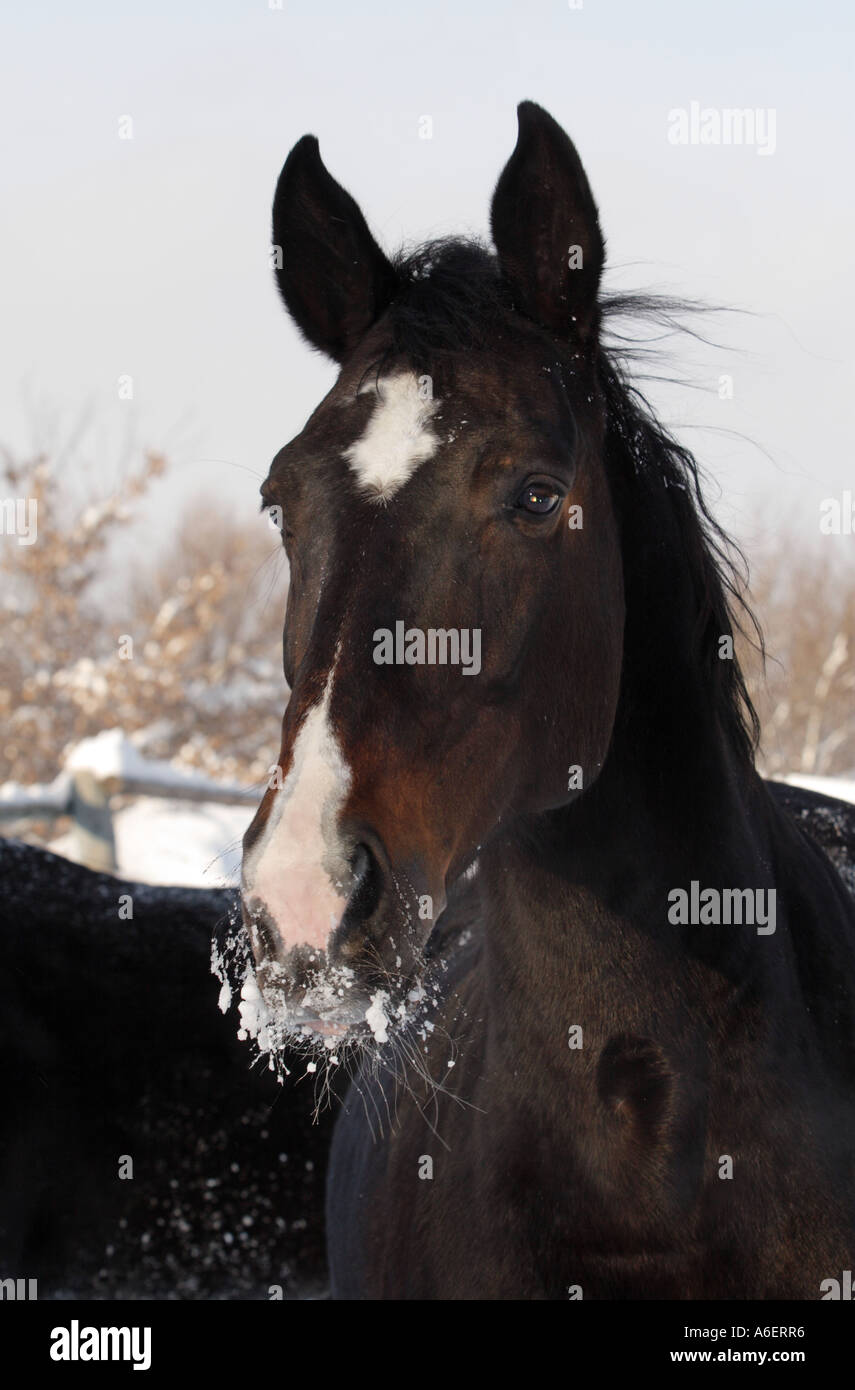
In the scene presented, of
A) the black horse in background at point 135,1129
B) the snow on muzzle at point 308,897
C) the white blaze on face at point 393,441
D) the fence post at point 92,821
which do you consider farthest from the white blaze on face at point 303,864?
the fence post at point 92,821

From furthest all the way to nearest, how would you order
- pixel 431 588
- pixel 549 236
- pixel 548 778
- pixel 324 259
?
1. pixel 324 259
2. pixel 549 236
3. pixel 548 778
4. pixel 431 588

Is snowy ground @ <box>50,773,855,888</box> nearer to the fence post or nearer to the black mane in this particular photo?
the fence post

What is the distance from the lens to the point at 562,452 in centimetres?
230

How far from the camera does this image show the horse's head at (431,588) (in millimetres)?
1903

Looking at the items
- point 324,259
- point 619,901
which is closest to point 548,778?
point 619,901

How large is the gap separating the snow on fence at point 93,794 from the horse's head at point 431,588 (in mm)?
6089

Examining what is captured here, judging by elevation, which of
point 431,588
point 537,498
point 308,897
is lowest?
point 308,897

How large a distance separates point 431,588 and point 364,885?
55 cm

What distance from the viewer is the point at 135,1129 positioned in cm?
417

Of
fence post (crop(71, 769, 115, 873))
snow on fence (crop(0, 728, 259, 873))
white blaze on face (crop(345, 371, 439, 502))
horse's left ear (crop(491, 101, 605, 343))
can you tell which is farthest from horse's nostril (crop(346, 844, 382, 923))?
fence post (crop(71, 769, 115, 873))

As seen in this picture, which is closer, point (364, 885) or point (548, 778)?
point (364, 885)

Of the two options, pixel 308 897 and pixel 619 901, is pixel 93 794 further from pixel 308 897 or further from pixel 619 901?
pixel 308 897
